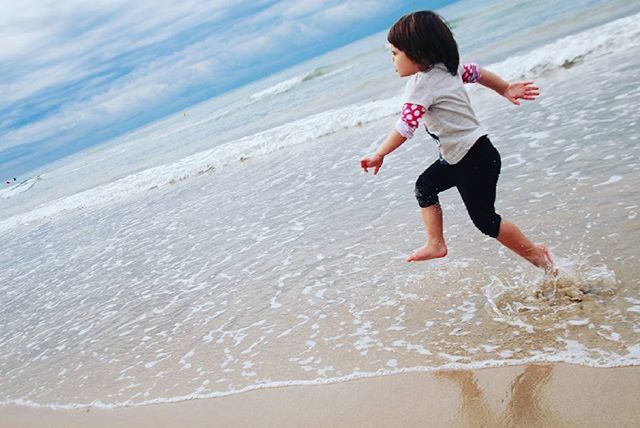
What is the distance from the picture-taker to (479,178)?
319 cm

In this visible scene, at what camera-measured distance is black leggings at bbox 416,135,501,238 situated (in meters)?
3.18

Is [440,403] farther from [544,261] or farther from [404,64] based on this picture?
[404,64]

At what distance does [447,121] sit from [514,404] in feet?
4.90

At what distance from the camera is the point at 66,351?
500 centimetres

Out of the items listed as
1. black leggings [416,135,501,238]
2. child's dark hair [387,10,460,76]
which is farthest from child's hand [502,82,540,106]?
child's dark hair [387,10,460,76]

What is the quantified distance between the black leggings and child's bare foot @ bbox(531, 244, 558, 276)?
33 cm

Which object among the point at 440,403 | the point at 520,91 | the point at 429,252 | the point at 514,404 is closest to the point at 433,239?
the point at 429,252

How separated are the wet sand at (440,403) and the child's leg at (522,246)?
820 mm

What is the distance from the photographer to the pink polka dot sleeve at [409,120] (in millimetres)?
2951

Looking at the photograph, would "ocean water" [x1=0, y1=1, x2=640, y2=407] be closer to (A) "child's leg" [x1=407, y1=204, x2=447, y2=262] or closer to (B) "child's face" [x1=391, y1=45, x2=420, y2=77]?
(A) "child's leg" [x1=407, y1=204, x2=447, y2=262]

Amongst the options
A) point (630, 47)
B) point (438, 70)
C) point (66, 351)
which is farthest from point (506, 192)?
point (630, 47)

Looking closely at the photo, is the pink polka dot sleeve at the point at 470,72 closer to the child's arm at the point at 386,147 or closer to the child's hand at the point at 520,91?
the child's hand at the point at 520,91

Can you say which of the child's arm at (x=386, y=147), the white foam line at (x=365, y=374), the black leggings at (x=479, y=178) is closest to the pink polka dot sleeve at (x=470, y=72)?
the black leggings at (x=479, y=178)

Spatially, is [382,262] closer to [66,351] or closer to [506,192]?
[506,192]
